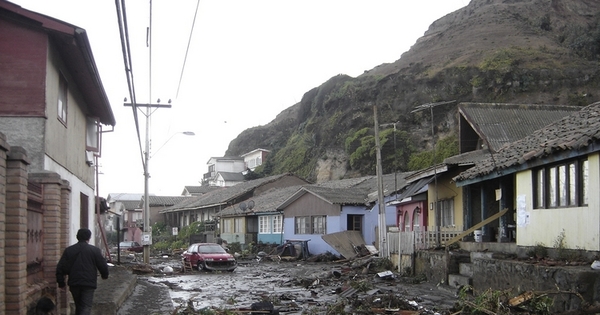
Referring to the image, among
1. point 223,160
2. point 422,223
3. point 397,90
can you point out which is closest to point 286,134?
point 223,160

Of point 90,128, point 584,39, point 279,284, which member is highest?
point 584,39

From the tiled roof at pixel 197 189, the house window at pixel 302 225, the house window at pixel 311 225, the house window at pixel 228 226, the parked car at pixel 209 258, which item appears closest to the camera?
the parked car at pixel 209 258

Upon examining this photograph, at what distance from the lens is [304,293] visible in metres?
18.8

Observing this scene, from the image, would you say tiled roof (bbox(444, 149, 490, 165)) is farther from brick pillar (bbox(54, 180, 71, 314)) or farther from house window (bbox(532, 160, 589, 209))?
brick pillar (bbox(54, 180, 71, 314))

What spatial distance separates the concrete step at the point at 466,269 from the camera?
17.7m

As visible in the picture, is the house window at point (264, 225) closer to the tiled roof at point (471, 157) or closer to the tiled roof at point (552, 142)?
the tiled roof at point (471, 157)

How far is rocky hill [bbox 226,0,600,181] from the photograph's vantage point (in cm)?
6072

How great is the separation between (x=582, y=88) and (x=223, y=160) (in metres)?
61.3

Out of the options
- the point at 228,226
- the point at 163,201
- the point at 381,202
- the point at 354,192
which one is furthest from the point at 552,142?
the point at 163,201

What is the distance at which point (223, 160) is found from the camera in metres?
105

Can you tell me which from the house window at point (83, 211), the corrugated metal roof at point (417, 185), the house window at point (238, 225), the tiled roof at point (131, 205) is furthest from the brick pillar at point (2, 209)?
the tiled roof at point (131, 205)

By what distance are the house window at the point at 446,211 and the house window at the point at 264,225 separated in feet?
74.7

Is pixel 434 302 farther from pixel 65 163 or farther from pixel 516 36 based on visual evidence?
pixel 516 36

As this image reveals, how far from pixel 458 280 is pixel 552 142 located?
18.4ft
